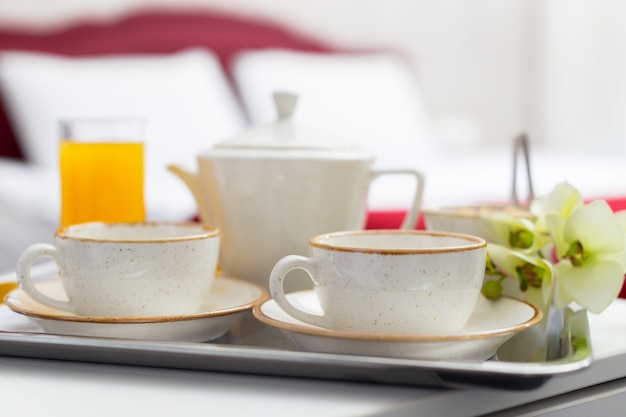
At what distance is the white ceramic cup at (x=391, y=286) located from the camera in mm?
583

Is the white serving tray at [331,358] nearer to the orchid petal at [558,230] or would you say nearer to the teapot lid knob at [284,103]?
the orchid petal at [558,230]

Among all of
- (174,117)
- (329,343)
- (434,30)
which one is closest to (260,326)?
(329,343)

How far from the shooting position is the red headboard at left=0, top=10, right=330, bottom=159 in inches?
102

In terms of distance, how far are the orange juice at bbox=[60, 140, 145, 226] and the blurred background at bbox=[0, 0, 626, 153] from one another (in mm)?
2145

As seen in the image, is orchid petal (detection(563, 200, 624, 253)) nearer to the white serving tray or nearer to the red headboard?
the white serving tray

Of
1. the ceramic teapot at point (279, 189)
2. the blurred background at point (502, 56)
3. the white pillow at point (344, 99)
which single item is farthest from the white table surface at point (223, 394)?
the blurred background at point (502, 56)

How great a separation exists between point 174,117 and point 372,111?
26.6 inches

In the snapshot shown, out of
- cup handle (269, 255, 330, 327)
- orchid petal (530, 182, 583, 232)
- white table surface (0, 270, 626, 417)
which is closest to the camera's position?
A: white table surface (0, 270, 626, 417)

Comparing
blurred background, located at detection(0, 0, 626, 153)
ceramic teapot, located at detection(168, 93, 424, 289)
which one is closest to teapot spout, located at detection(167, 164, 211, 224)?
ceramic teapot, located at detection(168, 93, 424, 289)

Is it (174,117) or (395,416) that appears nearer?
(395,416)

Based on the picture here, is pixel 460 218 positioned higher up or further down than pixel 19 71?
further down

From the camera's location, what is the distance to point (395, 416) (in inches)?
20.0

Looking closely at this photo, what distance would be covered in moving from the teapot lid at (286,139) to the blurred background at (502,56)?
2328 mm

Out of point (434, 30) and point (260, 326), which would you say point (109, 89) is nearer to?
point (260, 326)
